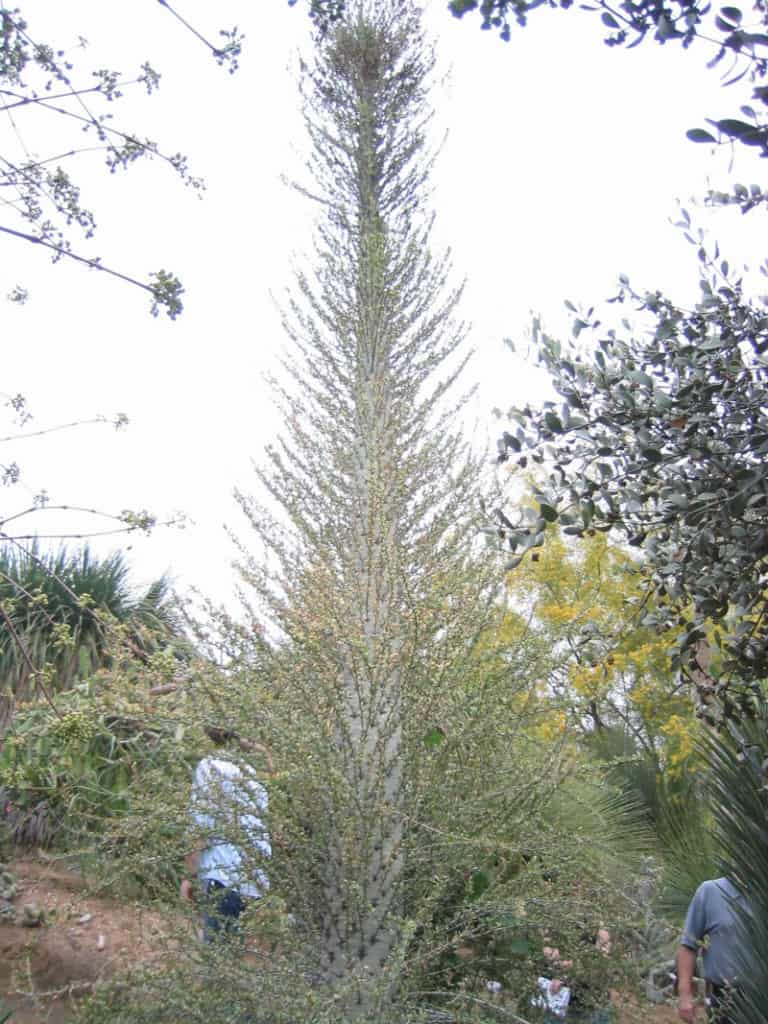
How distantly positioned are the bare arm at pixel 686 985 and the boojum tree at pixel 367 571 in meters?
1.29

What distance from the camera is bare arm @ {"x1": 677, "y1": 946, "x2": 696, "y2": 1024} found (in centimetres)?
354

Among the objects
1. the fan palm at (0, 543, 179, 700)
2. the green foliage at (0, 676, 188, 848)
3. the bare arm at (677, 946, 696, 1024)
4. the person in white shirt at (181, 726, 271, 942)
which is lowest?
the bare arm at (677, 946, 696, 1024)

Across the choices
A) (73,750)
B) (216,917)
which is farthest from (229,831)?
(73,750)

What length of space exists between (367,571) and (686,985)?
7.39ft

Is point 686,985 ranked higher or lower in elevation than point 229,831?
lower

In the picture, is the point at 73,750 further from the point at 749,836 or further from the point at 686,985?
the point at 686,985

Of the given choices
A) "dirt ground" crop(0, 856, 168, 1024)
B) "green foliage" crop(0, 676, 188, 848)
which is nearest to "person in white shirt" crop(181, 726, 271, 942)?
"green foliage" crop(0, 676, 188, 848)

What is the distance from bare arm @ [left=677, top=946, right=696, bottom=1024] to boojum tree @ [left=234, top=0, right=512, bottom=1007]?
129 cm

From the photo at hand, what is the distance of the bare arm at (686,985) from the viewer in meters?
3.54

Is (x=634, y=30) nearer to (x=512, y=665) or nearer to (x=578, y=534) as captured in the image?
(x=578, y=534)

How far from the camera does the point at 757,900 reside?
2.67 metres

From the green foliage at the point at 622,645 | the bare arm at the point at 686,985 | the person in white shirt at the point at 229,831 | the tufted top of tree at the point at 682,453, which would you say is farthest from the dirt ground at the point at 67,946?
the green foliage at the point at 622,645

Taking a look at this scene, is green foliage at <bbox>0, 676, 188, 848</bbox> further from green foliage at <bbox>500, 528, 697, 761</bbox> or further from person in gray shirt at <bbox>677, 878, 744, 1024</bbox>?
green foliage at <bbox>500, 528, 697, 761</bbox>

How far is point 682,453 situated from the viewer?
234 centimetres
